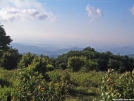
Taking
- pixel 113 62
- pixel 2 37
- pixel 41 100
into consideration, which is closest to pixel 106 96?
pixel 41 100

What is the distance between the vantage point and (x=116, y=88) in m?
4.81

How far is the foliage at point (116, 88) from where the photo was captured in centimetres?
436

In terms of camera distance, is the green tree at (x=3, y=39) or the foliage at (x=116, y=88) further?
the green tree at (x=3, y=39)

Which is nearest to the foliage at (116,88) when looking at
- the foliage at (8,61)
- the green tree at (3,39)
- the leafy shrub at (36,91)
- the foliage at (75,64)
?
the leafy shrub at (36,91)

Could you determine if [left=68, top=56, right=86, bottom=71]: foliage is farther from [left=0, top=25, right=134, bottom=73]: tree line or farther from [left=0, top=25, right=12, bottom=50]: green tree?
[left=0, top=25, right=12, bottom=50]: green tree

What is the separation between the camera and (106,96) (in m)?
4.36

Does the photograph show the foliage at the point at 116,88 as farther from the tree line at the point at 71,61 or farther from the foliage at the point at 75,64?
the foliage at the point at 75,64

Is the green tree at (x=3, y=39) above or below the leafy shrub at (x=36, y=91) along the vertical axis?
above

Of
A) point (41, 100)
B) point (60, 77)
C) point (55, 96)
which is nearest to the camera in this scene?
point (41, 100)

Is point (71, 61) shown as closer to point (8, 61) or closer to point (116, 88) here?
point (8, 61)

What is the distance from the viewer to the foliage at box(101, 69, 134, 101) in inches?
172

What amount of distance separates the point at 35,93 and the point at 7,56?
2645cm

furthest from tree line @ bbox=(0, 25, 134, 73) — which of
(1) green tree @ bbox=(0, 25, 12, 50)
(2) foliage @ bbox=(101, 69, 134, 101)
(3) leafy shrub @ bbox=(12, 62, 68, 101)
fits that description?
(2) foliage @ bbox=(101, 69, 134, 101)

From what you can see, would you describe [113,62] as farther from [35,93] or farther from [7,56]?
[35,93]
